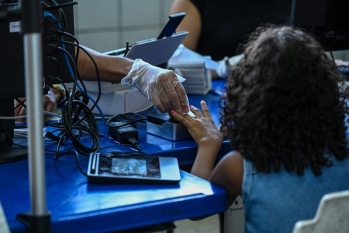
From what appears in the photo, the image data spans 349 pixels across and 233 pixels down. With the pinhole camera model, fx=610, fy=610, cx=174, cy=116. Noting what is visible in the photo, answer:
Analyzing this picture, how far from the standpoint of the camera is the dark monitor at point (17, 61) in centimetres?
145

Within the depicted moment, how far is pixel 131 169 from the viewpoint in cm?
138

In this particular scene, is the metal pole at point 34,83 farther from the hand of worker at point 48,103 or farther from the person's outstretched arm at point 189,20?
the person's outstretched arm at point 189,20

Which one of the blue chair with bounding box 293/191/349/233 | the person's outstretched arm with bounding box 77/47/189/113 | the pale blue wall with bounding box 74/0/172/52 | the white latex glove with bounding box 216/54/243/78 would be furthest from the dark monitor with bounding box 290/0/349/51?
the pale blue wall with bounding box 74/0/172/52

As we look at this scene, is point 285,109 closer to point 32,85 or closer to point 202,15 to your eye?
point 32,85

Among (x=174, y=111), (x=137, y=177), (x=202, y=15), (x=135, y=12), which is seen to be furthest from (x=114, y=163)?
(x=135, y=12)

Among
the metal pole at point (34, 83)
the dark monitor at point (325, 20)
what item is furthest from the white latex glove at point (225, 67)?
the metal pole at point (34, 83)

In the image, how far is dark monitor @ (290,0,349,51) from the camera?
2.20 m

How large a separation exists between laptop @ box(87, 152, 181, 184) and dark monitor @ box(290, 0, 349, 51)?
0.97 meters

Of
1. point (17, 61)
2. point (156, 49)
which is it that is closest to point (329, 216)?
point (17, 61)

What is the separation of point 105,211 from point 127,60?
32.7 inches

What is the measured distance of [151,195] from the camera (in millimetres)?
1271

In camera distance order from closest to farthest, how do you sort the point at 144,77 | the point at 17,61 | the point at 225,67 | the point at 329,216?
the point at 329,216 < the point at 17,61 < the point at 144,77 < the point at 225,67

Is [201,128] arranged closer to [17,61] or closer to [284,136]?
[284,136]

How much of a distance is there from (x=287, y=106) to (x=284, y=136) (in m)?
0.06
